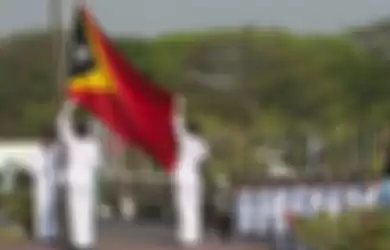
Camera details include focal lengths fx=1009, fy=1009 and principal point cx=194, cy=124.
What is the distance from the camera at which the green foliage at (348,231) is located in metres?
5.41

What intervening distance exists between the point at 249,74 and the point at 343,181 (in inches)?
410

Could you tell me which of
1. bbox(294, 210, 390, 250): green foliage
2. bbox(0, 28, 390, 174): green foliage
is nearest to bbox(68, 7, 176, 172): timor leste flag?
bbox(294, 210, 390, 250): green foliage

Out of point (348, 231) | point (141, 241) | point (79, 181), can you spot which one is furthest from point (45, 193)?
point (348, 231)

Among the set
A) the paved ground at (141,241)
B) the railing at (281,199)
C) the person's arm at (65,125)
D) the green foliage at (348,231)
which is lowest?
the paved ground at (141,241)

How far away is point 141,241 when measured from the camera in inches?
317

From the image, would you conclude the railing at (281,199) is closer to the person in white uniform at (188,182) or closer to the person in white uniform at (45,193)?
the person in white uniform at (188,182)

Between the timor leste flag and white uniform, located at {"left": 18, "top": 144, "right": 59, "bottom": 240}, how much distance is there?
590 millimetres

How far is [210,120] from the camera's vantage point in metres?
15.0

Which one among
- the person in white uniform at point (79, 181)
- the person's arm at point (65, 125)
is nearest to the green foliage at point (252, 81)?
the person's arm at point (65, 125)

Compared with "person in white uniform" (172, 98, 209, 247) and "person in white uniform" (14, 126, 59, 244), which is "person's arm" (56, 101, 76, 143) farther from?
"person in white uniform" (172, 98, 209, 247)

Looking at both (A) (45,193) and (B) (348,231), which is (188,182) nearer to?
(A) (45,193)

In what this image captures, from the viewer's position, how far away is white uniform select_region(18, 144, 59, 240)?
25.9 ft

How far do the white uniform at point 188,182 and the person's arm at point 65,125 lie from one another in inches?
32.2

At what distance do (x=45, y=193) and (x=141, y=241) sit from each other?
2.80ft
